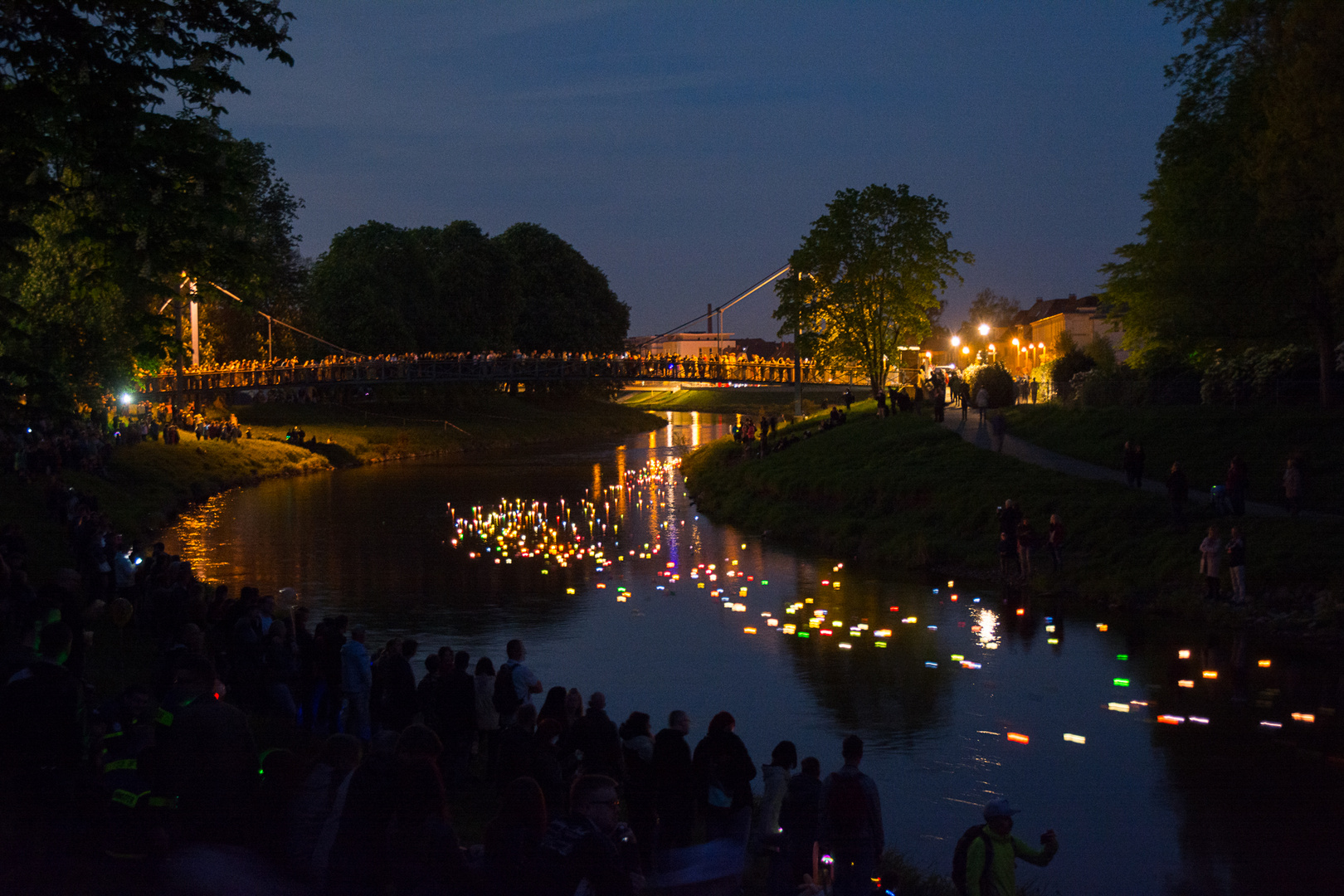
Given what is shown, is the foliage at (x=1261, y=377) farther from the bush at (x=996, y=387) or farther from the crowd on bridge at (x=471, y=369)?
the crowd on bridge at (x=471, y=369)

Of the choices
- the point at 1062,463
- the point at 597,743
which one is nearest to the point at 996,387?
the point at 1062,463

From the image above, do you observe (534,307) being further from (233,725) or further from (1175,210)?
(233,725)

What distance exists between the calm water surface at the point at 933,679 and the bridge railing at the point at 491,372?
38486 millimetres

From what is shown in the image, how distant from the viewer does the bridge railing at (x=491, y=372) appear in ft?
247

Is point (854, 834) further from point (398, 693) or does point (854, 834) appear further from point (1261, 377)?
point (1261, 377)

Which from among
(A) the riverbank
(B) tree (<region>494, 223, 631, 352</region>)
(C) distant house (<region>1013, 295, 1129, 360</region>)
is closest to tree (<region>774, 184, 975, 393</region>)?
(A) the riverbank

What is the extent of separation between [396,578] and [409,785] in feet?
82.5

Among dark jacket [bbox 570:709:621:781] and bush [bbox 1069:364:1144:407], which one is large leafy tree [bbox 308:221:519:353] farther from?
dark jacket [bbox 570:709:621:781]

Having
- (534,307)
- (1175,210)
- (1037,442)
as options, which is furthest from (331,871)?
(534,307)

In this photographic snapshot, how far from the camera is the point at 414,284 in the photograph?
94.8 metres

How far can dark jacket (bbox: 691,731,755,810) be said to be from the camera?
30.7ft

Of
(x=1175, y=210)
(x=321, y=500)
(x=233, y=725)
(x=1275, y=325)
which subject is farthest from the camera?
(x=321, y=500)

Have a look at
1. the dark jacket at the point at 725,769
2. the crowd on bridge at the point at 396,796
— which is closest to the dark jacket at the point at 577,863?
the crowd on bridge at the point at 396,796

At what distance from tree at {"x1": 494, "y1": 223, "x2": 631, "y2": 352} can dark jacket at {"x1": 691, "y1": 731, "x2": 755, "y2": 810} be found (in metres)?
94.8
